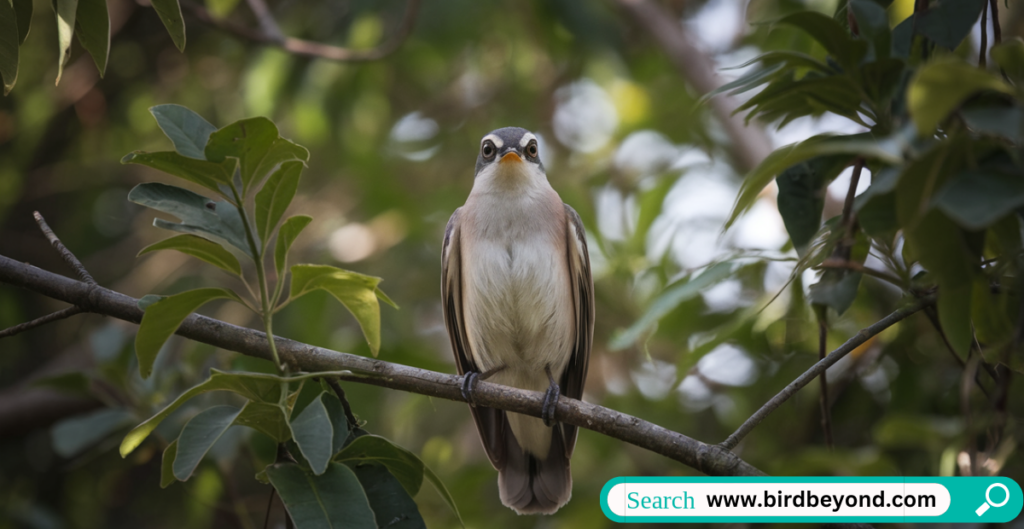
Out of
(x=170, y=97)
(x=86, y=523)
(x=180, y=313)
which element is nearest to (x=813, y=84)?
(x=180, y=313)

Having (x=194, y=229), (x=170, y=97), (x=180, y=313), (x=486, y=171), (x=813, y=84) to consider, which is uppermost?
(x=170, y=97)

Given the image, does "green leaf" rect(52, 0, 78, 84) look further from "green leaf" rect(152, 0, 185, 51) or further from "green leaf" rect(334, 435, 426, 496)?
"green leaf" rect(334, 435, 426, 496)

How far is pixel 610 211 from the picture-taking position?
20.2 ft

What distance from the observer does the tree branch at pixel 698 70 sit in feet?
17.1

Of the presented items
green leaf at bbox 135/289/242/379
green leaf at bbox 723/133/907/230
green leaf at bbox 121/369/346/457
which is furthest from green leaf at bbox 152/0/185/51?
green leaf at bbox 723/133/907/230

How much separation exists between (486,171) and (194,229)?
256cm

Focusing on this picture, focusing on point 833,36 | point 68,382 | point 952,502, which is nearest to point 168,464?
point 68,382

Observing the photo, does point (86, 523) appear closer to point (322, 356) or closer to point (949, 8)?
point (322, 356)

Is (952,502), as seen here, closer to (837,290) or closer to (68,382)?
(837,290)

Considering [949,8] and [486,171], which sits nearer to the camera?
[949,8]

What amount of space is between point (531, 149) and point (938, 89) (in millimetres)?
3322

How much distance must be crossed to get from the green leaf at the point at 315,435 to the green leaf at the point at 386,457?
23cm

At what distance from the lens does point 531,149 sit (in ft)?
15.0

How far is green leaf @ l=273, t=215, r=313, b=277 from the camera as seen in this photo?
Result: 220cm
